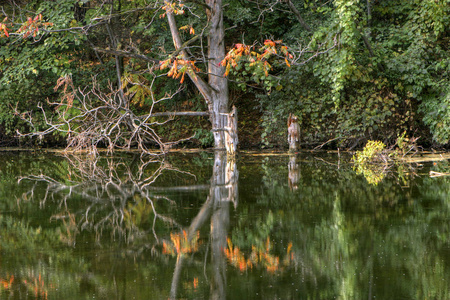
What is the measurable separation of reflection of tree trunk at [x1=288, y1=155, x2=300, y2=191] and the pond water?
0.04 m

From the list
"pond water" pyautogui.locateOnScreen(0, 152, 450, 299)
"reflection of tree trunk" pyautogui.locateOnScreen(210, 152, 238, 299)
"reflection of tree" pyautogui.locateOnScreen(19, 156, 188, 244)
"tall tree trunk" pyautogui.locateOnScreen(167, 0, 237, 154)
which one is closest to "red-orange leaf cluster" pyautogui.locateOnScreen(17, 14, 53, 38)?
"reflection of tree" pyautogui.locateOnScreen(19, 156, 188, 244)

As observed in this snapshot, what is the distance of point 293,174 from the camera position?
11.8m

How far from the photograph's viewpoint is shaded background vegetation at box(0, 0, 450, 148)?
48.4 feet

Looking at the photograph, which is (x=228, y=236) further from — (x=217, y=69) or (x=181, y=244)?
(x=217, y=69)

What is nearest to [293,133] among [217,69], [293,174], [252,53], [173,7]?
[217,69]

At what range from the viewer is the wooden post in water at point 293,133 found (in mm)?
16625

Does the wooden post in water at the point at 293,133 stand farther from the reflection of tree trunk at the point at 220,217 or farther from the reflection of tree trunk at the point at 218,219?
the reflection of tree trunk at the point at 218,219

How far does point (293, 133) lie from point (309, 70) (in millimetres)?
1968

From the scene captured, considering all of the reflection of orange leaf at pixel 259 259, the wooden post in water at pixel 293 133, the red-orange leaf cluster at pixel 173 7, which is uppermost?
the red-orange leaf cluster at pixel 173 7

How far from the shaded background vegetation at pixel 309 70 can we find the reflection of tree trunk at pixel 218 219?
4268mm

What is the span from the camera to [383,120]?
1528cm

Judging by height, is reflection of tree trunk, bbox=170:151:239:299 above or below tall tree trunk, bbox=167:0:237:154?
below

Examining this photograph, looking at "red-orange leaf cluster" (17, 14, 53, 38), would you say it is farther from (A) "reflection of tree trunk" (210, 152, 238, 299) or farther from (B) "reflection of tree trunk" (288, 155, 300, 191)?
(B) "reflection of tree trunk" (288, 155, 300, 191)

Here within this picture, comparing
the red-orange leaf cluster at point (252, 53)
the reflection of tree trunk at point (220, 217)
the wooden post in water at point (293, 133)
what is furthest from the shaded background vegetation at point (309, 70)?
the reflection of tree trunk at point (220, 217)
